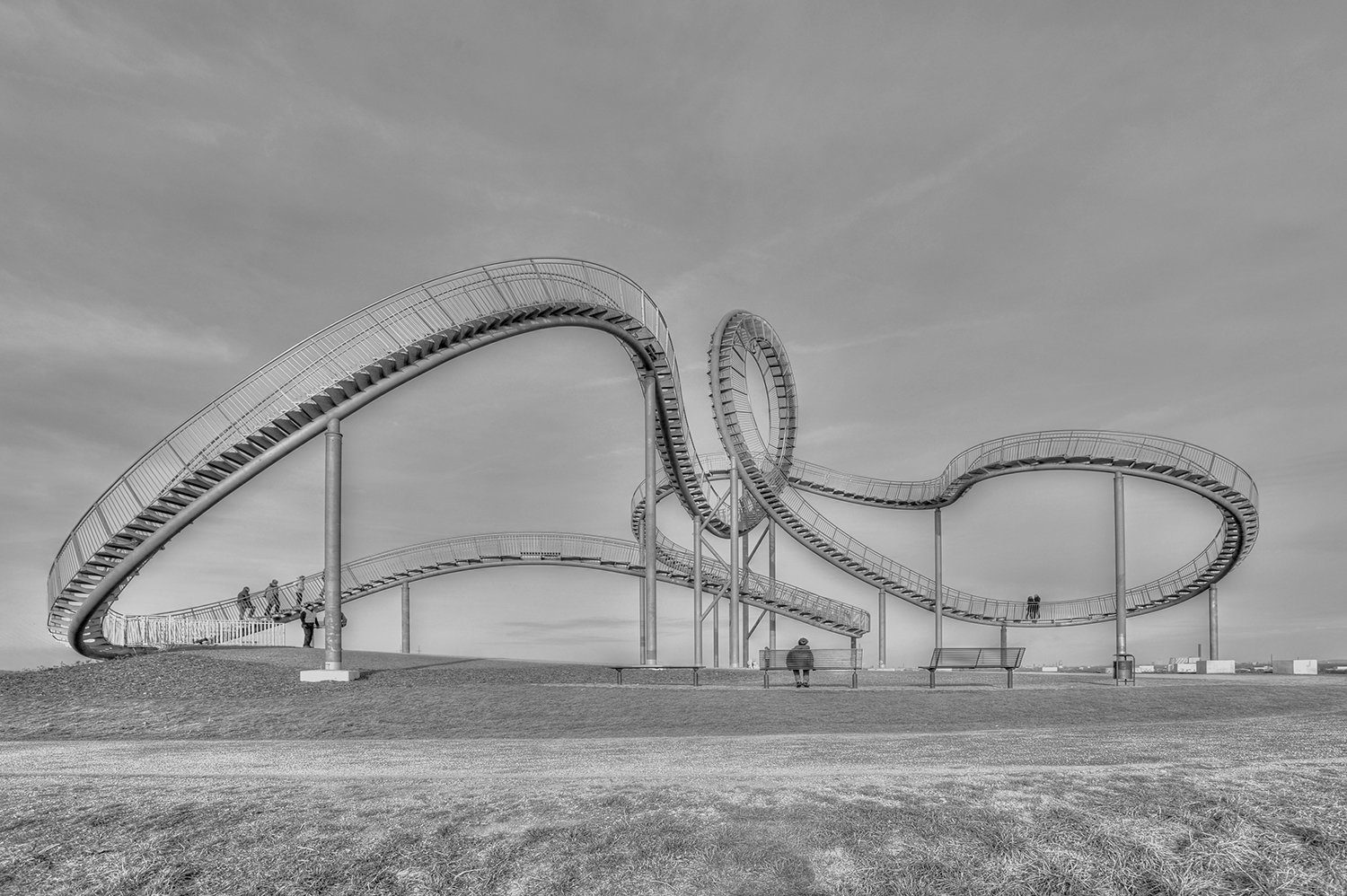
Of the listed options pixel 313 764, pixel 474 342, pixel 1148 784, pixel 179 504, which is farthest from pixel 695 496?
pixel 1148 784

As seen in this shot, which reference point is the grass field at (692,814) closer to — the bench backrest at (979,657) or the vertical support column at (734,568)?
the bench backrest at (979,657)

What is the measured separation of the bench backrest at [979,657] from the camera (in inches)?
1153

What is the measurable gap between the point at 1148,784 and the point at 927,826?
2597 mm

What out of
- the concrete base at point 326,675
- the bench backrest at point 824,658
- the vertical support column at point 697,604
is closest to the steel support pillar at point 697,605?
the vertical support column at point 697,604

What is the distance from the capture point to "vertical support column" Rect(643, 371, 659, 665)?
33375 mm

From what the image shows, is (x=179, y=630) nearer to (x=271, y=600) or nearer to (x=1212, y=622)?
(x=271, y=600)

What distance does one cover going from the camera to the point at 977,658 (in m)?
29.7

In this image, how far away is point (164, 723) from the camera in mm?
18688

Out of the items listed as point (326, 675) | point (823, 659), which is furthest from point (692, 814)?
point (823, 659)

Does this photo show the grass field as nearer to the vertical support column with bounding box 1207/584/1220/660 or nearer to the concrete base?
the concrete base

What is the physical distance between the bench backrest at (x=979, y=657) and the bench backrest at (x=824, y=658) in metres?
2.52

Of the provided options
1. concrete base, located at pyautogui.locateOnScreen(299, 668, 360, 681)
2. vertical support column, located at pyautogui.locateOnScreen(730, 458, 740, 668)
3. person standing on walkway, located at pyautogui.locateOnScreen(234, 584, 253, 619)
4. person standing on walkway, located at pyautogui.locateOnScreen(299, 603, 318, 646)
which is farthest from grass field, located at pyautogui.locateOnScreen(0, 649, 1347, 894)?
person standing on walkway, located at pyautogui.locateOnScreen(234, 584, 253, 619)

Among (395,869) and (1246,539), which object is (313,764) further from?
(1246,539)

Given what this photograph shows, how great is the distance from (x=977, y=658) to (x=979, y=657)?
5 cm
